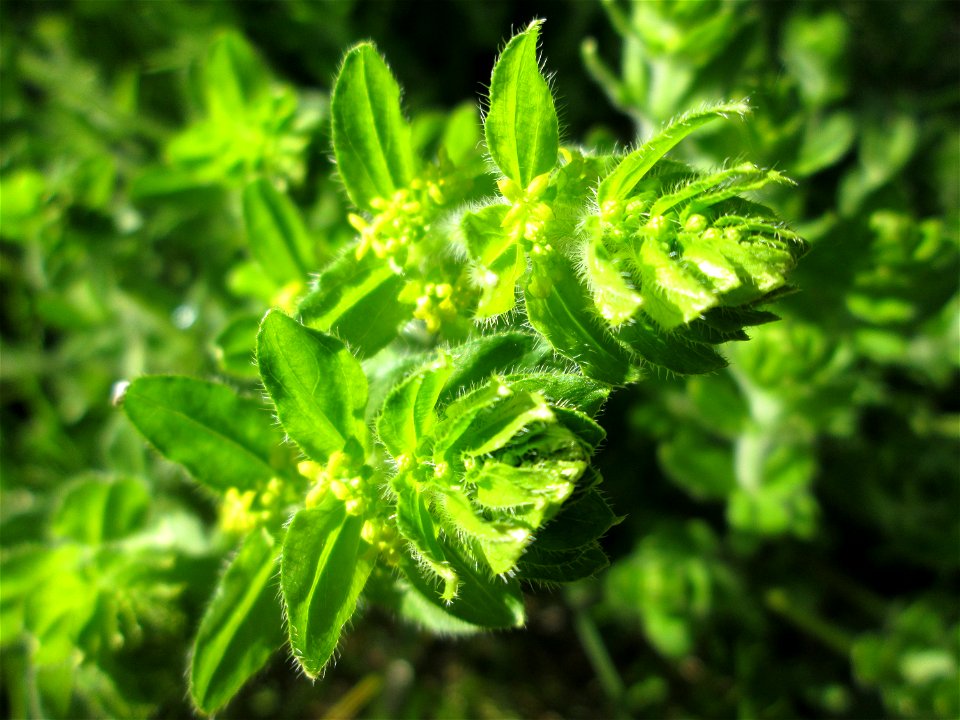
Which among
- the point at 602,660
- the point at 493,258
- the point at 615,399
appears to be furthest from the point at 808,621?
the point at 493,258

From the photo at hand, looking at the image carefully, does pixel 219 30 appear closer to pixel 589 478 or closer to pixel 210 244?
pixel 210 244

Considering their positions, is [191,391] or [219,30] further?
[219,30]

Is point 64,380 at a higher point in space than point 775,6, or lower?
lower

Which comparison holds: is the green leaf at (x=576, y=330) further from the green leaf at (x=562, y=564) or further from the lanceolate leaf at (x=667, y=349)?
the green leaf at (x=562, y=564)

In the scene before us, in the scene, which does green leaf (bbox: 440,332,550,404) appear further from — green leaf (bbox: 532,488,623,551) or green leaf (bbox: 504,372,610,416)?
green leaf (bbox: 532,488,623,551)

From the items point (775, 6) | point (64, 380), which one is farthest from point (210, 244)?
point (775, 6)

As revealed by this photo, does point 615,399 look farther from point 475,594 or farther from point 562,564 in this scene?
point 562,564

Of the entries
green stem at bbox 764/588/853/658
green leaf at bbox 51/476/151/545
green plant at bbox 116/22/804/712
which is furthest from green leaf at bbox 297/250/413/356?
green stem at bbox 764/588/853/658
